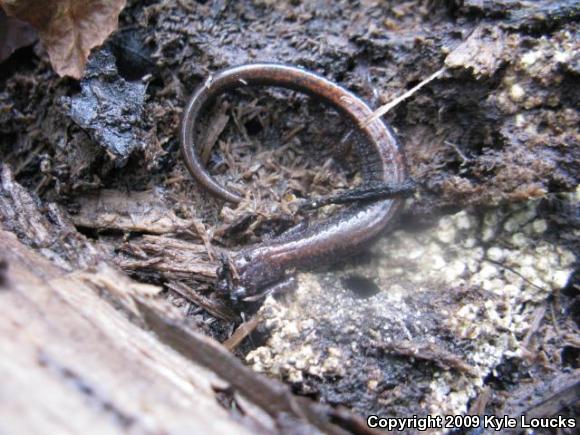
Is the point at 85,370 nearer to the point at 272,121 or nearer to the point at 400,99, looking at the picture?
the point at 272,121

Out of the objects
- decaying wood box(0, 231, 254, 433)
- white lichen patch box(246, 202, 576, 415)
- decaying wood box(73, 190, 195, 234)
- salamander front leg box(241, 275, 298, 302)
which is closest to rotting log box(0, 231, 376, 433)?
decaying wood box(0, 231, 254, 433)

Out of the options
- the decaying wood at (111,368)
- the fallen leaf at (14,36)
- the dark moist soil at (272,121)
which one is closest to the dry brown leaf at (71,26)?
the dark moist soil at (272,121)

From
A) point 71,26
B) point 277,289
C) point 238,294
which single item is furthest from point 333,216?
point 71,26

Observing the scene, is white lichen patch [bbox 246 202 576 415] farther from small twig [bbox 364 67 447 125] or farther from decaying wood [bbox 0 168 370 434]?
small twig [bbox 364 67 447 125]

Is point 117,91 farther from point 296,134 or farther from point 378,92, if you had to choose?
point 378,92

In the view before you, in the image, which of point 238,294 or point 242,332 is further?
point 238,294

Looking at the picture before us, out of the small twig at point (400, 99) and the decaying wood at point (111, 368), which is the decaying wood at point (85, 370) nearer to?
the decaying wood at point (111, 368)

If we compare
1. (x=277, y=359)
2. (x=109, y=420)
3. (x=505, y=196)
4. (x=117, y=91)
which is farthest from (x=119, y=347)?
(x=505, y=196)
